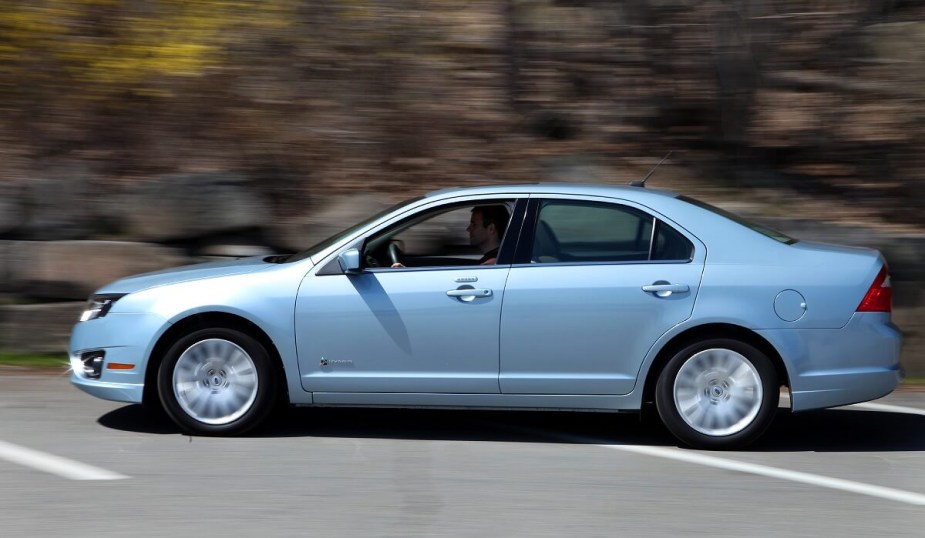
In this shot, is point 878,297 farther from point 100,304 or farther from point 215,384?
point 100,304

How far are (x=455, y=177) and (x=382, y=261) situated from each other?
4.21 metres

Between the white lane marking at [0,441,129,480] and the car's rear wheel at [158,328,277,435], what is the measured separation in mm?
705

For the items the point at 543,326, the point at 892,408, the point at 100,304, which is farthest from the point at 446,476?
the point at 892,408

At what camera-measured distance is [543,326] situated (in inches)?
247

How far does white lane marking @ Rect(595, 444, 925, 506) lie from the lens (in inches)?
219

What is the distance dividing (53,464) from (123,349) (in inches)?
32.6

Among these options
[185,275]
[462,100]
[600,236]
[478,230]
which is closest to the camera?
[600,236]

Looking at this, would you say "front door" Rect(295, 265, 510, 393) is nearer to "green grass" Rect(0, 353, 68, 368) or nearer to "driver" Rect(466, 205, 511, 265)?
"driver" Rect(466, 205, 511, 265)

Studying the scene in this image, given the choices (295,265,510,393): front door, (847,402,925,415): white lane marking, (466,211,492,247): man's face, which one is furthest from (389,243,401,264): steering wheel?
(847,402,925,415): white lane marking

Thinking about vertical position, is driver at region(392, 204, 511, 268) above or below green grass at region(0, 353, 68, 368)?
above

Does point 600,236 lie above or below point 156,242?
above

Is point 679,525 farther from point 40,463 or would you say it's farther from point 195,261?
point 195,261

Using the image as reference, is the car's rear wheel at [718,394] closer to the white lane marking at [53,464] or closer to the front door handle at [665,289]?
the front door handle at [665,289]

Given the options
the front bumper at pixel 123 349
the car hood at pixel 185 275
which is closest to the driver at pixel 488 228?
the car hood at pixel 185 275
